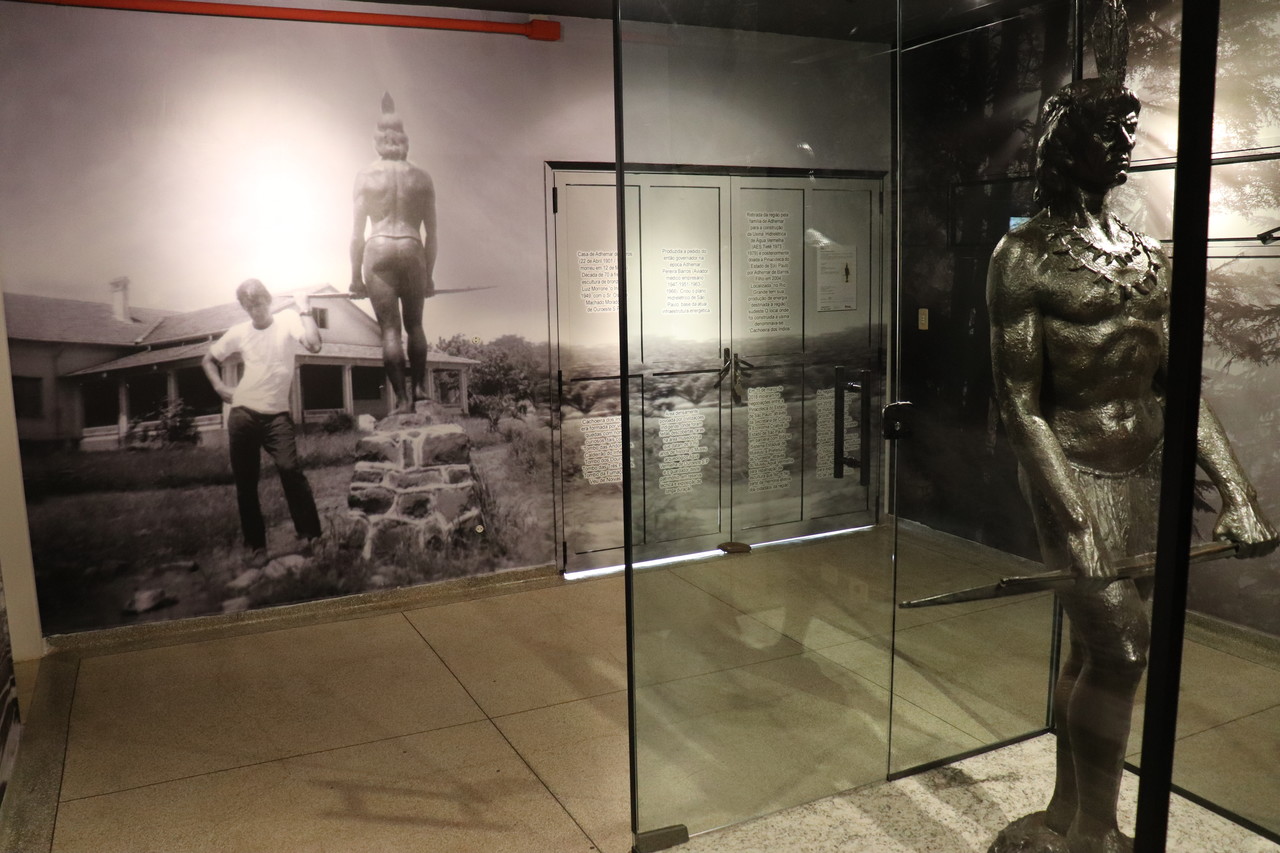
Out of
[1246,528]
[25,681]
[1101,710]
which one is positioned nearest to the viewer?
[1246,528]

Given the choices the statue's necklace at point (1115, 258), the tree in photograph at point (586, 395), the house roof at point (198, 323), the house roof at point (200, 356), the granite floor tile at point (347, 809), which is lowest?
the granite floor tile at point (347, 809)

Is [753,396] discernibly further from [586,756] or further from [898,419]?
[586,756]

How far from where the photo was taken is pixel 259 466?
15.5 feet

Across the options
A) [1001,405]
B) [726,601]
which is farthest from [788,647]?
[1001,405]

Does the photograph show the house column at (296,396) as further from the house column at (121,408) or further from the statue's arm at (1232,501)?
the statue's arm at (1232,501)

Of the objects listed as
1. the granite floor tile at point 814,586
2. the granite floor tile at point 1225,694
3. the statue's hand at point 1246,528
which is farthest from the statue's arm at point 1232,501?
the granite floor tile at point 814,586

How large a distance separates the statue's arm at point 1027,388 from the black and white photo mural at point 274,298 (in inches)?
142

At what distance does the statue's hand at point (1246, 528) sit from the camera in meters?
1.41

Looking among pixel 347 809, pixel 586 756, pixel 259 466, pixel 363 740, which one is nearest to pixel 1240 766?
pixel 586 756

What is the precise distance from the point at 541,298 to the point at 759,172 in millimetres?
2941

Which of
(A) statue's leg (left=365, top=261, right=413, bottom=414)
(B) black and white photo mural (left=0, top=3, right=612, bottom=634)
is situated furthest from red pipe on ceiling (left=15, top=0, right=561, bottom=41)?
(A) statue's leg (left=365, top=261, right=413, bottom=414)

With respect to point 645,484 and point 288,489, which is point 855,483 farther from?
point 288,489

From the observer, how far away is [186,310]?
4508 mm

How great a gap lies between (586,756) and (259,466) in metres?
2.40
